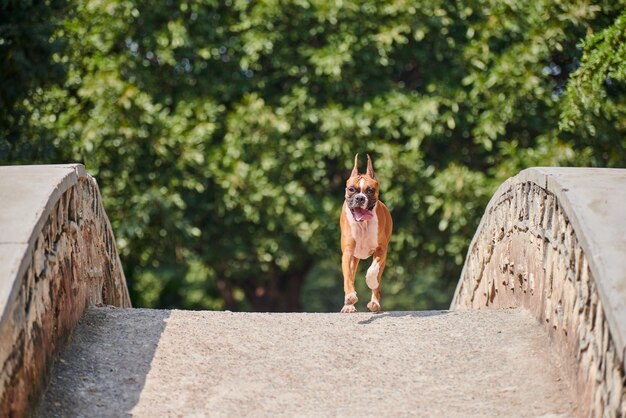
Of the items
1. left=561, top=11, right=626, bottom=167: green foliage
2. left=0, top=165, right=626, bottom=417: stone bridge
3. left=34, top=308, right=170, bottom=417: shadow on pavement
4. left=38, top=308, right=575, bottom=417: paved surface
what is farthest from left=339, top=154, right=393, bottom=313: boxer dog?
left=561, top=11, right=626, bottom=167: green foliage

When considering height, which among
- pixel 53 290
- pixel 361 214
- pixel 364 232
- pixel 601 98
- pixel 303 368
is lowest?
pixel 303 368

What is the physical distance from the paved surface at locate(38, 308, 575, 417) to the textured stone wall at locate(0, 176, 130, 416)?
219mm

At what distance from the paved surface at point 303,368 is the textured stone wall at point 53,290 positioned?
22cm

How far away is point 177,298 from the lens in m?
27.2

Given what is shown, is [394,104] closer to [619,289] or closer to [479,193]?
[479,193]

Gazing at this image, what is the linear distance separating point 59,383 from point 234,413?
114 cm

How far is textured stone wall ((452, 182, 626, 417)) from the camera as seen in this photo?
5.86m

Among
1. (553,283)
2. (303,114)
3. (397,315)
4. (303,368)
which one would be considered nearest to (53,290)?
(303,368)

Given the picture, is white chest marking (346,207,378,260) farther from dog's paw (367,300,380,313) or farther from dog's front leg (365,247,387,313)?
dog's paw (367,300,380,313)

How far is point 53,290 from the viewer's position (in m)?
6.83

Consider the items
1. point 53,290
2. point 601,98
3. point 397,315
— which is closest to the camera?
point 53,290

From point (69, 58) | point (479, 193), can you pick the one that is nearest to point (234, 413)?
point (479, 193)

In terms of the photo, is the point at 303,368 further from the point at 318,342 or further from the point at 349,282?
the point at 349,282

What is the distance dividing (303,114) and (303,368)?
11.7 meters
